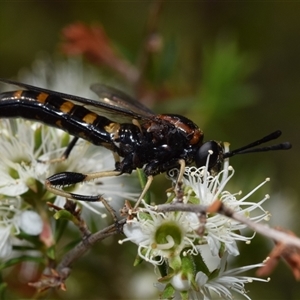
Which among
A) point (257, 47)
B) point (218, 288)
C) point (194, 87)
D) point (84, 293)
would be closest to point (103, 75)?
point (194, 87)

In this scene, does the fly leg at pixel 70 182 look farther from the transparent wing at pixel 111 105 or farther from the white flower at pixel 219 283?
the white flower at pixel 219 283

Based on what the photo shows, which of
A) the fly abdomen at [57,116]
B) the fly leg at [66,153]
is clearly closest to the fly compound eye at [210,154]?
the fly abdomen at [57,116]

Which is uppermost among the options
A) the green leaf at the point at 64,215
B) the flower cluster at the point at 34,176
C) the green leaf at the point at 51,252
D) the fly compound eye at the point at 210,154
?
the flower cluster at the point at 34,176

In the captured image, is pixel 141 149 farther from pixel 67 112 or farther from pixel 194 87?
pixel 194 87

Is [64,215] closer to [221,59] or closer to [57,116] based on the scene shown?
[57,116]

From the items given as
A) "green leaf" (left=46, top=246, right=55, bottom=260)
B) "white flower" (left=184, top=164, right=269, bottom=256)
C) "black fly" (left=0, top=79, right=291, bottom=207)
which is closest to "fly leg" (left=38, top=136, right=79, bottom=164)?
"black fly" (left=0, top=79, right=291, bottom=207)

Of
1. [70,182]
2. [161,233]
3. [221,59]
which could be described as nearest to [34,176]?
[70,182]
